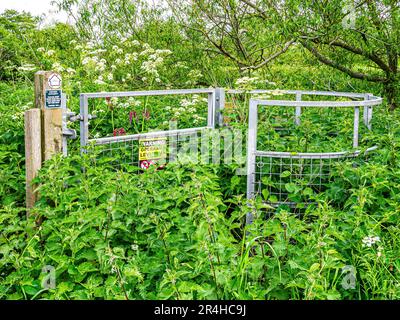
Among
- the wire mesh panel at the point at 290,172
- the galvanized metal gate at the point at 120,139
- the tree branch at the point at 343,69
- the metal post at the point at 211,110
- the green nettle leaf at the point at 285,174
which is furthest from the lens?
the tree branch at the point at 343,69

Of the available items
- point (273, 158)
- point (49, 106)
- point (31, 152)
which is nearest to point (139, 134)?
point (49, 106)

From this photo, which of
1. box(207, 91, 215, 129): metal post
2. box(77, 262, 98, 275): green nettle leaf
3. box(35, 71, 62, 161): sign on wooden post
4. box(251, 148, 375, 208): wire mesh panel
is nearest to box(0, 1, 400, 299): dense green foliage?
box(77, 262, 98, 275): green nettle leaf

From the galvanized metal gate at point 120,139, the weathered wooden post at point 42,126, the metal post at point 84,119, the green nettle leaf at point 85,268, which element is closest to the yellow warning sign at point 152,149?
the galvanized metal gate at point 120,139

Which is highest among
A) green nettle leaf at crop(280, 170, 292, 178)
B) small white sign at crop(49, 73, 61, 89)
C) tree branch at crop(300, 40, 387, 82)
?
tree branch at crop(300, 40, 387, 82)

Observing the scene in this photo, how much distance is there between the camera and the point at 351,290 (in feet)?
10.7

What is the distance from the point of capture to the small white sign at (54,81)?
4449 mm

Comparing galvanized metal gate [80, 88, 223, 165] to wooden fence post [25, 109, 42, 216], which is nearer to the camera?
wooden fence post [25, 109, 42, 216]

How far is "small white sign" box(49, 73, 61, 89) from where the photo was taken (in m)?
4.45

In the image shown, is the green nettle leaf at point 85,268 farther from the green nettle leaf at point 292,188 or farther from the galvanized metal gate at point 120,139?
the green nettle leaf at point 292,188

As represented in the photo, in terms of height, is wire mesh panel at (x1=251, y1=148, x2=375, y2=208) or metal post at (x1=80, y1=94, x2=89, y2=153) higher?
metal post at (x1=80, y1=94, x2=89, y2=153)

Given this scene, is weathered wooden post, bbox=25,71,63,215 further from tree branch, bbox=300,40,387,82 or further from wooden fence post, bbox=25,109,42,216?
tree branch, bbox=300,40,387,82
